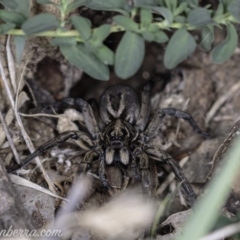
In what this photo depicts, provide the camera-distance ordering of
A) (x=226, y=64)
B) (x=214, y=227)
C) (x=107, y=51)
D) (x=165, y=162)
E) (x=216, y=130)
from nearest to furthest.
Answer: (x=214, y=227) < (x=107, y=51) < (x=165, y=162) < (x=216, y=130) < (x=226, y=64)

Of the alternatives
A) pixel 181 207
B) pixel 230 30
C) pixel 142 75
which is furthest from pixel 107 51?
pixel 142 75

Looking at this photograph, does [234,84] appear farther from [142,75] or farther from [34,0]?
[34,0]

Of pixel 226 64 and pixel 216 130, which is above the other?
pixel 226 64

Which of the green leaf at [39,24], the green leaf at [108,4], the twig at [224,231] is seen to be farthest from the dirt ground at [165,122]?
the green leaf at [108,4]

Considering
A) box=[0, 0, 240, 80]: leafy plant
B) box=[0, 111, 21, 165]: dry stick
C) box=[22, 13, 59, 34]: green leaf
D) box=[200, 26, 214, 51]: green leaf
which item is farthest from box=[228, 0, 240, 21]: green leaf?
box=[0, 111, 21, 165]: dry stick

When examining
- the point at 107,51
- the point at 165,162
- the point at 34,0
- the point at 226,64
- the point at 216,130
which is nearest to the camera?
the point at 107,51

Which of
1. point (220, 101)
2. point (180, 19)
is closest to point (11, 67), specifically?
point (180, 19)
